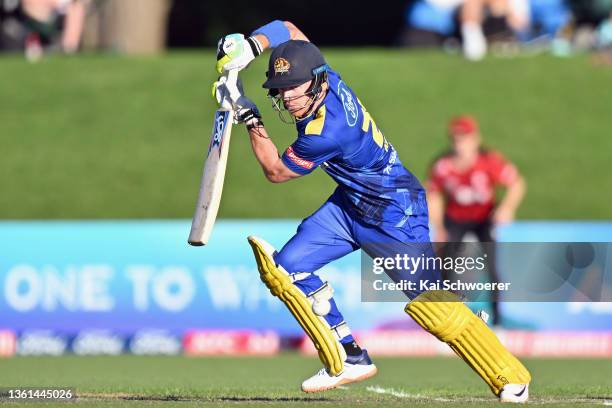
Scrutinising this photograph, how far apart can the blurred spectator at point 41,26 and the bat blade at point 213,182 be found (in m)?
10.9

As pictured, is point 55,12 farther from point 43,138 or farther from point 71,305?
point 71,305

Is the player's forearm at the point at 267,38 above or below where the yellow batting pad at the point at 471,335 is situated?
above

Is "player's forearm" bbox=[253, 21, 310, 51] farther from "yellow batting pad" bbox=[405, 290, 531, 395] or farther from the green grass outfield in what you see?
the green grass outfield

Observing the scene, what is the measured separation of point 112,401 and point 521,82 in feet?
37.1

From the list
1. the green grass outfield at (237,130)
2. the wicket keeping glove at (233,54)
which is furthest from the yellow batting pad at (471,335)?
the green grass outfield at (237,130)

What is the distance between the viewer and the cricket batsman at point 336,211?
738 cm

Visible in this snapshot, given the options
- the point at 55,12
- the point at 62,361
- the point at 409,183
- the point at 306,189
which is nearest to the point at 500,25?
the point at 306,189

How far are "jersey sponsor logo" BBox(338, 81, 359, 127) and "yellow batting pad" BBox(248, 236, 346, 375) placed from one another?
86cm

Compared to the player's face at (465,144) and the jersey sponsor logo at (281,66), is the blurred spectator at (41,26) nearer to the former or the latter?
the player's face at (465,144)

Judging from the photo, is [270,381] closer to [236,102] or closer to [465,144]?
[236,102]

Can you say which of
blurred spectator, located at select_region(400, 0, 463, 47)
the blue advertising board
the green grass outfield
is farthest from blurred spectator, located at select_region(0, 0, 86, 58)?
the blue advertising board

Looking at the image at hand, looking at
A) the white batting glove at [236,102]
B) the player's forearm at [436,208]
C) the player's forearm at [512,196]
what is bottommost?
the player's forearm at [436,208]

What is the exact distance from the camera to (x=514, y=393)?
7.45m

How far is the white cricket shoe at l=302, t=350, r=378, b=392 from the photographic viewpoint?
8031 mm
